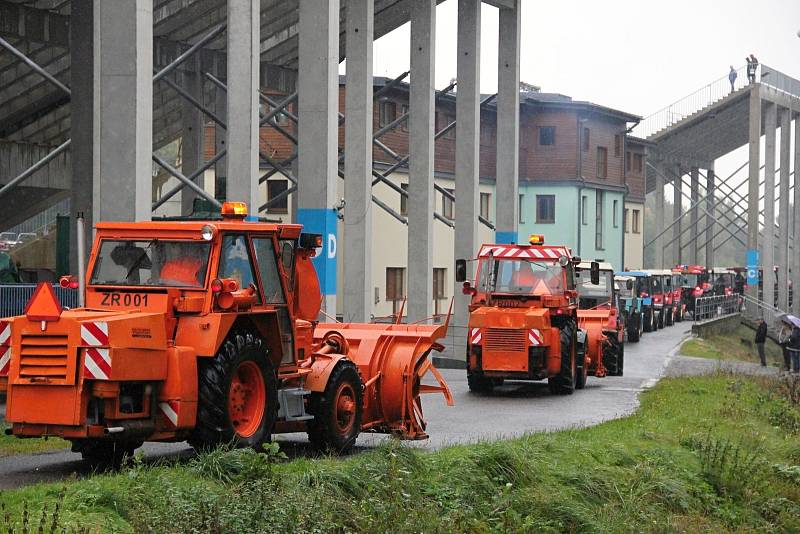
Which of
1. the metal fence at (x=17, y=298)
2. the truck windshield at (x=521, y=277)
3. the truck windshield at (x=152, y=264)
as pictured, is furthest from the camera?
the truck windshield at (x=521, y=277)

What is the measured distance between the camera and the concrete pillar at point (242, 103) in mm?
23344

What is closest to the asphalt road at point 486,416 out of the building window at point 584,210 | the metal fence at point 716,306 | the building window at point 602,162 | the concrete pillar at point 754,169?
the metal fence at point 716,306

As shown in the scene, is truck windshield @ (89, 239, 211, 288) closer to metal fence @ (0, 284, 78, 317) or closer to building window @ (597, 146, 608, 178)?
metal fence @ (0, 284, 78, 317)

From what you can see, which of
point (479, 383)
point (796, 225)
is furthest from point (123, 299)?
point (796, 225)

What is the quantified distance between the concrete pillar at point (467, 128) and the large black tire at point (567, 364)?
10.2 m

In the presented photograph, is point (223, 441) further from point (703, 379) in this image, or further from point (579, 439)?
point (703, 379)

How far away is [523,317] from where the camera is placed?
23766mm

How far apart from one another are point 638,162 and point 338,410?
63104 mm

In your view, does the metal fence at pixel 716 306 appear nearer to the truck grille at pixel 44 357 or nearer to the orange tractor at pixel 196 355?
the orange tractor at pixel 196 355

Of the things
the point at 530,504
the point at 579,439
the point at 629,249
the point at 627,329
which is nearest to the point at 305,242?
the point at 530,504

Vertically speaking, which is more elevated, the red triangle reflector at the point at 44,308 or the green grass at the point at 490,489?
the red triangle reflector at the point at 44,308

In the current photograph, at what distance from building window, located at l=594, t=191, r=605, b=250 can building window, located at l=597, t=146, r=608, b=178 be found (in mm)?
1033

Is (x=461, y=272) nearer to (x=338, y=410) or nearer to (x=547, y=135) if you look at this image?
(x=338, y=410)

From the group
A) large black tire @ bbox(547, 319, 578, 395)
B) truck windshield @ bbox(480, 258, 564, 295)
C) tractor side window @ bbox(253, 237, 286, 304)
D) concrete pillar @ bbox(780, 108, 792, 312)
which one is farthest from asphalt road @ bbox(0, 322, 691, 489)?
concrete pillar @ bbox(780, 108, 792, 312)
